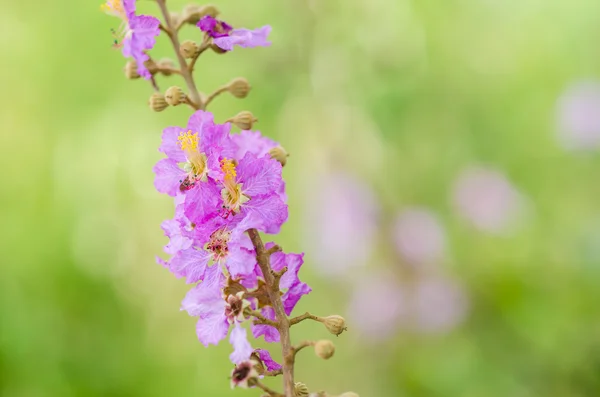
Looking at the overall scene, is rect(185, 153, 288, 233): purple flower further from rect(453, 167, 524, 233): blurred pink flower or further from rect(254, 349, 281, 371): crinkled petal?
rect(453, 167, 524, 233): blurred pink flower

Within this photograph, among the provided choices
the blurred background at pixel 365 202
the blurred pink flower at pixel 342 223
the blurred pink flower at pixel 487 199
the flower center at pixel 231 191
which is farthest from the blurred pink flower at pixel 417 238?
the flower center at pixel 231 191

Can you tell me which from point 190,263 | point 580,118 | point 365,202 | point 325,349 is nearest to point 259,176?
point 190,263

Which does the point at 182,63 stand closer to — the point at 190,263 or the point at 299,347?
the point at 190,263

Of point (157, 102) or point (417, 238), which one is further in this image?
point (417, 238)

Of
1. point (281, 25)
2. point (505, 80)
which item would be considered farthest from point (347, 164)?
point (505, 80)

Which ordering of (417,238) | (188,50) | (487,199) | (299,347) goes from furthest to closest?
1. (487,199)
2. (417,238)
3. (188,50)
4. (299,347)

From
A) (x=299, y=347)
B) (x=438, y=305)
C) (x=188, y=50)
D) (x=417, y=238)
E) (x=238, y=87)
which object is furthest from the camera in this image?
(x=417, y=238)

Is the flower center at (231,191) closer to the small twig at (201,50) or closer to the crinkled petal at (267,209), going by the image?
the crinkled petal at (267,209)

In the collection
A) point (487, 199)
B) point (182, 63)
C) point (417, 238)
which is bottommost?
point (182, 63)
